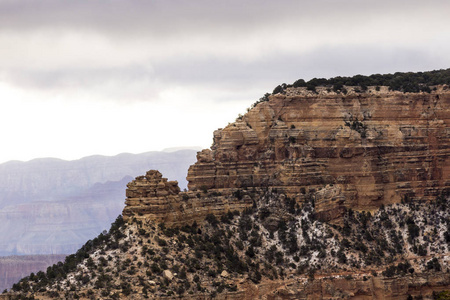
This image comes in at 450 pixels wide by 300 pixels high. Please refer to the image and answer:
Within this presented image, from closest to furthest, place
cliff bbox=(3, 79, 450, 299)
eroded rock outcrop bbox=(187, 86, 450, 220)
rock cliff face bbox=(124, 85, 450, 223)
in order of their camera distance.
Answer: cliff bbox=(3, 79, 450, 299)
rock cliff face bbox=(124, 85, 450, 223)
eroded rock outcrop bbox=(187, 86, 450, 220)

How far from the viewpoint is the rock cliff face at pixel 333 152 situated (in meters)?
136

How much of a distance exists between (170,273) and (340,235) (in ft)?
84.9

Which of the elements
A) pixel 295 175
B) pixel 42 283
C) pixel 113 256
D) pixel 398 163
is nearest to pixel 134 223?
pixel 113 256

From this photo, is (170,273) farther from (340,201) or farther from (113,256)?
(340,201)

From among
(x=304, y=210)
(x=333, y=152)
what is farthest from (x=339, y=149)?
(x=304, y=210)

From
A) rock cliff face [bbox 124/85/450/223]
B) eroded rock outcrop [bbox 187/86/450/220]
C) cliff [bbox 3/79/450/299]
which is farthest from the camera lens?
eroded rock outcrop [bbox 187/86/450/220]

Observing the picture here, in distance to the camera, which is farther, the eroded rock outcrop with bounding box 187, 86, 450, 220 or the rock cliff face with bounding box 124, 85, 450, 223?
the eroded rock outcrop with bounding box 187, 86, 450, 220

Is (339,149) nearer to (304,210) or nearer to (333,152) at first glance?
(333,152)

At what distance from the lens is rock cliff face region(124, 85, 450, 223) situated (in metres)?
136

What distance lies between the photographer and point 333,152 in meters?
138

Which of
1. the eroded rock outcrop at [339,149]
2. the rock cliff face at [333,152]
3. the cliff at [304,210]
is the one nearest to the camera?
the cliff at [304,210]

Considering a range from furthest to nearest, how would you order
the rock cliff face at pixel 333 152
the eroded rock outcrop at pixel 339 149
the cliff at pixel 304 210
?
1. the eroded rock outcrop at pixel 339 149
2. the rock cliff face at pixel 333 152
3. the cliff at pixel 304 210

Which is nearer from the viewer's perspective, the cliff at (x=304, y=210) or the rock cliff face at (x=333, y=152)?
the cliff at (x=304, y=210)

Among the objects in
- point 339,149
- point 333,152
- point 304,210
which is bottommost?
point 304,210
